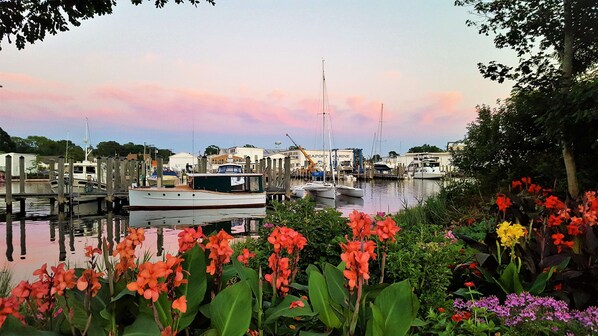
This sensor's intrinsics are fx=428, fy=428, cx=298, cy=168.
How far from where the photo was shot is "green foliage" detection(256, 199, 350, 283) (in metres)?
3.78

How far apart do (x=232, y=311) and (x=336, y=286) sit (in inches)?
24.6

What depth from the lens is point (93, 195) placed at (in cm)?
2830

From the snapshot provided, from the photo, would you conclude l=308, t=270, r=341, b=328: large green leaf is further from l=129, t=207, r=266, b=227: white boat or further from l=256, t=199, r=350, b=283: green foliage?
l=129, t=207, r=266, b=227: white boat

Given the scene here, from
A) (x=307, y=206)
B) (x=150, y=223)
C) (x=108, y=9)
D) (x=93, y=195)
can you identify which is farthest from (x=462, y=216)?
(x=93, y=195)

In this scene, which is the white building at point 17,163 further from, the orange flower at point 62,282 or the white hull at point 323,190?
the orange flower at point 62,282

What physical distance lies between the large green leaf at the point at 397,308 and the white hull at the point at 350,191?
3344 centimetres

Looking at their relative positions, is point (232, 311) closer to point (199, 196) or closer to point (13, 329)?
point (13, 329)

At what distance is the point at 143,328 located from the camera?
1.86 m

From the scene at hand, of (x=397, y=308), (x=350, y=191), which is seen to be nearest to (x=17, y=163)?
(x=350, y=191)

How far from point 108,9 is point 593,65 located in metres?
10.9

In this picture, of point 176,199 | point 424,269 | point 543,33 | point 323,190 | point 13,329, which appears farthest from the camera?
point 323,190

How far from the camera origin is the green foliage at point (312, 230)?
378cm

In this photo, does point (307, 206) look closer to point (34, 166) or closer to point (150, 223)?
point (150, 223)

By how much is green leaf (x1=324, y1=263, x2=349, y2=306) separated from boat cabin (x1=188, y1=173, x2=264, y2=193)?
950 inches
